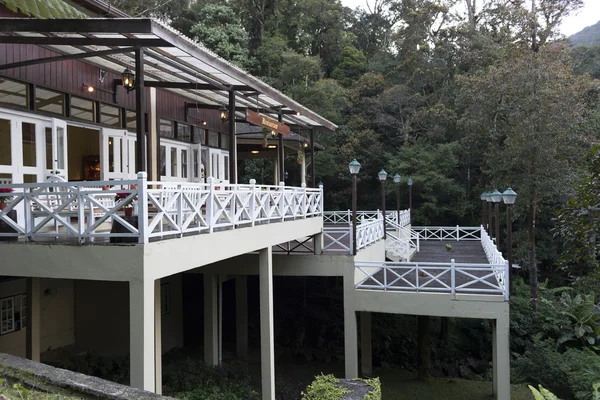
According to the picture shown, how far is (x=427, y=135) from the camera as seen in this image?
3406 cm

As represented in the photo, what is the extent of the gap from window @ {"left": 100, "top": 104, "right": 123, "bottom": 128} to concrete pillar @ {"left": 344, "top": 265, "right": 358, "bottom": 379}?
7.03 meters

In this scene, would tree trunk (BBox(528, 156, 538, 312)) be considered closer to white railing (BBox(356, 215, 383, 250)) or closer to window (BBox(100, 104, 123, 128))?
white railing (BBox(356, 215, 383, 250))

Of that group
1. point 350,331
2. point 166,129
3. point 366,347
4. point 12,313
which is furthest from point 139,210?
point 366,347

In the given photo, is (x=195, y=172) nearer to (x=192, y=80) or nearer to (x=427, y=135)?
(x=192, y=80)

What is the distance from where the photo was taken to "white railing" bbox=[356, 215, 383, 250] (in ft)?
47.7

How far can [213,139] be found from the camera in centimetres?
1695

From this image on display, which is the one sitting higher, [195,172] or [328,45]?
[328,45]

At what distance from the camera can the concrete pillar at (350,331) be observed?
12.6 m

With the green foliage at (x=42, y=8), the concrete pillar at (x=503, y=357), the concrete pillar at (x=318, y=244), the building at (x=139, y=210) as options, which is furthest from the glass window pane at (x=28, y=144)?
the concrete pillar at (x=503, y=357)

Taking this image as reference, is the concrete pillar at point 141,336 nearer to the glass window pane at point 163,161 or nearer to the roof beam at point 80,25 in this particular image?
the roof beam at point 80,25

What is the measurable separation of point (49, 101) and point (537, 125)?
19817 millimetres

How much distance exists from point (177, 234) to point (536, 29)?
26.4 meters

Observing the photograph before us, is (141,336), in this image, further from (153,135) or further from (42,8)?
(153,135)

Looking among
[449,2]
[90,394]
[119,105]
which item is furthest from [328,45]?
[90,394]
